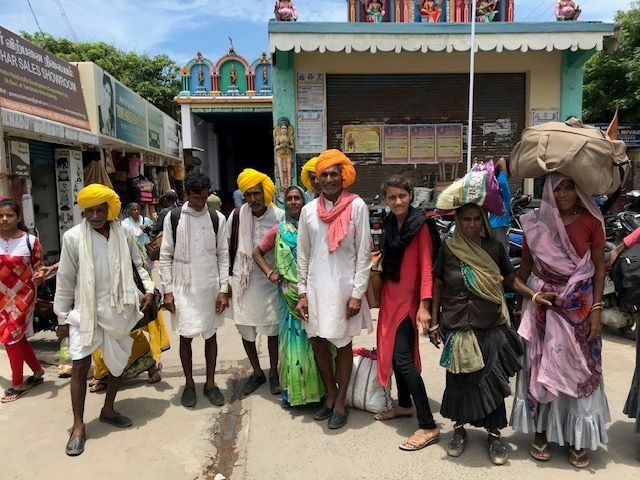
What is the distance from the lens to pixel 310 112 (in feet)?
28.7

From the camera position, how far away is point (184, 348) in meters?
3.85

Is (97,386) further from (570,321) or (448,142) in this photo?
(448,142)

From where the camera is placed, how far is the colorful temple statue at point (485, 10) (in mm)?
9242

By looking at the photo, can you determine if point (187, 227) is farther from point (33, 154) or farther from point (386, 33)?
point (33, 154)

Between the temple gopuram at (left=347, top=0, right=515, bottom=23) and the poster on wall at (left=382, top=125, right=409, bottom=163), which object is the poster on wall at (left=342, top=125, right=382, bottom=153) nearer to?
the poster on wall at (left=382, top=125, right=409, bottom=163)

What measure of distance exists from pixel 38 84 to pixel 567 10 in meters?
8.59

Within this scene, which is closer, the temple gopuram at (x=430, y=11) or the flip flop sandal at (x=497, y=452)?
the flip flop sandal at (x=497, y=452)

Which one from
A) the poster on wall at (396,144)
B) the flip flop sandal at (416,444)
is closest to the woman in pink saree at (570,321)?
the flip flop sandal at (416,444)

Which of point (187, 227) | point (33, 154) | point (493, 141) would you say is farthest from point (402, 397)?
point (33, 154)

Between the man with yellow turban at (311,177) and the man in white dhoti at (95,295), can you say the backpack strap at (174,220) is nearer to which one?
the man in white dhoti at (95,295)

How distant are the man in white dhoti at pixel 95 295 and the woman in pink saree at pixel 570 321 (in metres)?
2.59

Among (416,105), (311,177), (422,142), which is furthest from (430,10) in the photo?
(311,177)

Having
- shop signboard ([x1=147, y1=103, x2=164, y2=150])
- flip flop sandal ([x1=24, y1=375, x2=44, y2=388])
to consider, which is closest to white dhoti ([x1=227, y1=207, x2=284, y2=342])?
flip flop sandal ([x1=24, y1=375, x2=44, y2=388])

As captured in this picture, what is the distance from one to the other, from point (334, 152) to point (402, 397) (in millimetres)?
1741
